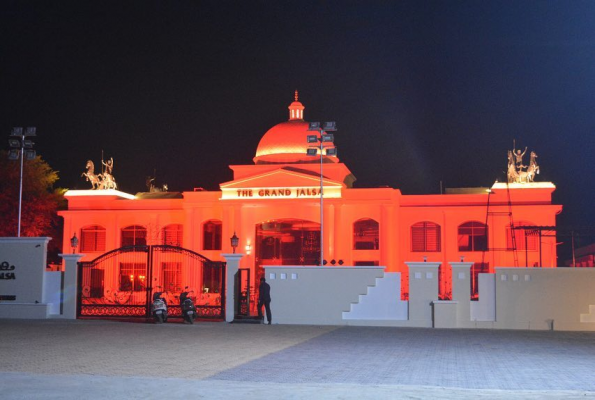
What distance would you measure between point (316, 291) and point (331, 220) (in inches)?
729

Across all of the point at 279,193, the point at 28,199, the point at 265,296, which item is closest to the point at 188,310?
the point at 265,296

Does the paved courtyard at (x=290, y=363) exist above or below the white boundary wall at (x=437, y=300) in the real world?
below

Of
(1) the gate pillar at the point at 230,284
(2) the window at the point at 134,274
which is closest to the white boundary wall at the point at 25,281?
(1) the gate pillar at the point at 230,284

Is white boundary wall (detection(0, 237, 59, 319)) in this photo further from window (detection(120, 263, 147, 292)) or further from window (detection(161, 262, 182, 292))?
window (detection(161, 262, 182, 292))

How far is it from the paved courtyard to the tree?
27594 millimetres

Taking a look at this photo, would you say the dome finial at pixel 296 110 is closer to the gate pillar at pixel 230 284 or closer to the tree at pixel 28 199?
the tree at pixel 28 199

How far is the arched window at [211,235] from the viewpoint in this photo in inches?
1865

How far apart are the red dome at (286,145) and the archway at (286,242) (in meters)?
4.33

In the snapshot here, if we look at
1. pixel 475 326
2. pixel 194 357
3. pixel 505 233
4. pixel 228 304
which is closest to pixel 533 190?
pixel 505 233

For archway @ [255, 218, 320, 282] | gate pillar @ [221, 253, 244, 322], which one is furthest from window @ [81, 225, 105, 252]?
gate pillar @ [221, 253, 244, 322]

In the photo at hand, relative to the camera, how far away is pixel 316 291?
25.5 m

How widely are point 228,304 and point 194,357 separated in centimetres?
1045

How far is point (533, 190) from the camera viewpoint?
44.8 m

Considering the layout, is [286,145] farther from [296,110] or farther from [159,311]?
[159,311]
